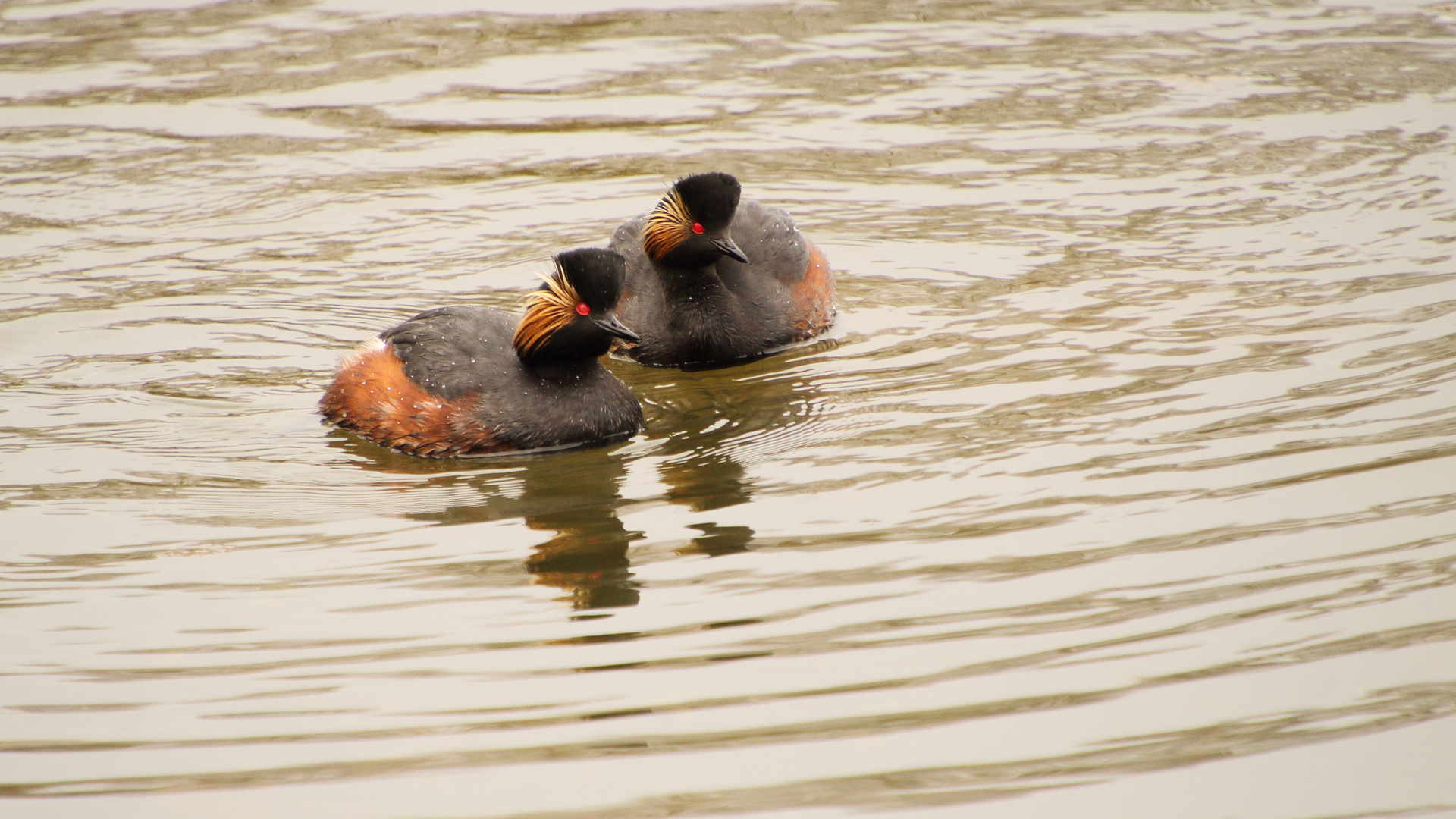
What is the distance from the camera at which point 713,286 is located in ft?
31.9

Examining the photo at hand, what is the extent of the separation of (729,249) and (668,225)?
0.42m

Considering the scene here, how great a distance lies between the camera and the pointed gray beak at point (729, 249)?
31.3 feet

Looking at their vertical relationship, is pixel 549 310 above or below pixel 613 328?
above

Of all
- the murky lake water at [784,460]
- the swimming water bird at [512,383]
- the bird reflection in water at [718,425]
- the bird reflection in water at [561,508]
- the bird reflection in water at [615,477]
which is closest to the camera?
the murky lake water at [784,460]

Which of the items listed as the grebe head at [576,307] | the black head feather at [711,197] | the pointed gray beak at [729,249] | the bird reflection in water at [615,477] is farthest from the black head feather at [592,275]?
the pointed gray beak at [729,249]

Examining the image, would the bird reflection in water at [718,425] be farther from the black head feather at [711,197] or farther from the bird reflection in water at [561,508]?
the black head feather at [711,197]

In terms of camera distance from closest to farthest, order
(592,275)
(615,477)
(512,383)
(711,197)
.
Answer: (615,477), (592,275), (512,383), (711,197)

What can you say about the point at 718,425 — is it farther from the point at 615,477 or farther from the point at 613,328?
the point at 615,477

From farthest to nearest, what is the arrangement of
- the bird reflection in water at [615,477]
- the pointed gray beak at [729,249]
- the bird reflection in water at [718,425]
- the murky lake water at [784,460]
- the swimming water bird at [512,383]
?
1. the pointed gray beak at [729,249]
2. the swimming water bird at [512,383]
3. the bird reflection in water at [718,425]
4. the bird reflection in water at [615,477]
5. the murky lake water at [784,460]

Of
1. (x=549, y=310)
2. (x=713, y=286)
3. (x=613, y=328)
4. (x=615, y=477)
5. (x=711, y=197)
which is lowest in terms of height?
(x=615, y=477)

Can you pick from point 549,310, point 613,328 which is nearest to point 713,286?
point 613,328

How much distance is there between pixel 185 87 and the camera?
14719mm

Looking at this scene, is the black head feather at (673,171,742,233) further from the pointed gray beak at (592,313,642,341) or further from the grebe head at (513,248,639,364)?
the pointed gray beak at (592,313,642,341)

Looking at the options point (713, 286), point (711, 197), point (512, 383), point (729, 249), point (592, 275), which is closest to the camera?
point (592, 275)
